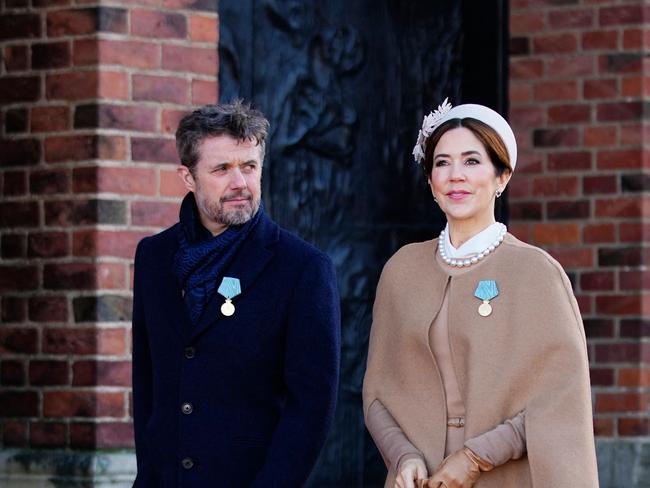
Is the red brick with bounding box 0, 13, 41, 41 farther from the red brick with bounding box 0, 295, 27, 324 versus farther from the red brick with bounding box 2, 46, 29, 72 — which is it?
the red brick with bounding box 0, 295, 27, 324

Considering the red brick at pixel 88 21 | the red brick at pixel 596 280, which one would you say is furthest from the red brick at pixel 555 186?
the red brick at pixel 88 21

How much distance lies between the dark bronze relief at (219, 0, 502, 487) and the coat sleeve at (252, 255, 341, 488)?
7.41ft

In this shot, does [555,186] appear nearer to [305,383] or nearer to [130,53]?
[130,53]

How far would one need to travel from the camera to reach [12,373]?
6137 millimetres

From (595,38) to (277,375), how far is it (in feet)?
10.7

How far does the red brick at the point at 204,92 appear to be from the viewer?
6273 millimetres

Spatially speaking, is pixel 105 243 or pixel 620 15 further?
pixel 620 15

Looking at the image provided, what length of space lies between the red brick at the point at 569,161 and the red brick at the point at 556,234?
245 millimetres

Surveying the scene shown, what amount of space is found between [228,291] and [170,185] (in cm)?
143

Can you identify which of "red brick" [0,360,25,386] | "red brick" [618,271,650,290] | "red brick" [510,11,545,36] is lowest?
"red brick" [0,360,25,386]

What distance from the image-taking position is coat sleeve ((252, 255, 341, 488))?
183 inches

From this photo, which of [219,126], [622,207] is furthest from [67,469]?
[622,207]

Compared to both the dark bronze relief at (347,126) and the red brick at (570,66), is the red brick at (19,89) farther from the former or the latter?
the red brick at (570,66)

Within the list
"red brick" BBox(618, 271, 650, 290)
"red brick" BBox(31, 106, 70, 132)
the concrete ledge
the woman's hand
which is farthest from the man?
"red brick" BBox(618, 271, 650, 290)
